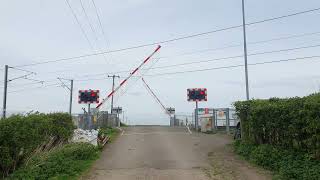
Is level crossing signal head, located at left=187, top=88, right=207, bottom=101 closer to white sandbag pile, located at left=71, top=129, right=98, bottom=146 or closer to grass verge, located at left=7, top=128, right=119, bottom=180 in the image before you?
white sandbag pile, located at left=71, top=129, right=98, bottom=146

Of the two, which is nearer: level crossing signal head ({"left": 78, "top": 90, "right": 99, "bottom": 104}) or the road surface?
the road surface

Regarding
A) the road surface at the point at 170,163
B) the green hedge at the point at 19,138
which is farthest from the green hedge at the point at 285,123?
the green hedge at the point at 19,138

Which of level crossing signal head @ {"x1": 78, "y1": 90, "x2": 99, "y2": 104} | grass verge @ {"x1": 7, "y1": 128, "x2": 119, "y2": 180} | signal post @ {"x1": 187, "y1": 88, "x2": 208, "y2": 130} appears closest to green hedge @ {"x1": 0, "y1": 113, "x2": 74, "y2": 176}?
grass verge @ {"x1": 7, "y1": 128, "x2": 119, "y2": 180}

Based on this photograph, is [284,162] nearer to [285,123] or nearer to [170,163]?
[285,123]

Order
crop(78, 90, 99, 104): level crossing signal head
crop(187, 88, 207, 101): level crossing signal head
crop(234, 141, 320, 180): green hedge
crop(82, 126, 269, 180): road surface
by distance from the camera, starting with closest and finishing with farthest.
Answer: crop(234, 141, 320, 180): green hedge < crop(82, 126, 269, 180): road surface < crop(78, 90, 99, 104): level crossing signal head < crop(187, 88, 207, 101): level crossing signal head

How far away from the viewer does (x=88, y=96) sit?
30.7m

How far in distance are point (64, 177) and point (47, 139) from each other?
12.8ft

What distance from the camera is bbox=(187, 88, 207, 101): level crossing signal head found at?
34344 millimetres

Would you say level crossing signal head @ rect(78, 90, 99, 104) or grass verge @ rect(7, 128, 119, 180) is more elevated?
level crossing signal head @ rect(78, 90, 99, 104)

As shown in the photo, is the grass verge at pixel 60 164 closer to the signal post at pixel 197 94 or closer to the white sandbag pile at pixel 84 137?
the white sandbag pile at pixel 84 137

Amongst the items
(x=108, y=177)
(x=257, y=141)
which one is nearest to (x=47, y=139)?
(x=108, y=177)

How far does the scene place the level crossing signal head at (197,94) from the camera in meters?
34.3

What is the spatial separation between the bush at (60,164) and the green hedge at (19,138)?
34 centimetres

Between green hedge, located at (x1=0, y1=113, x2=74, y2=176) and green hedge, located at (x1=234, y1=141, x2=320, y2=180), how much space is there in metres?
7.57
